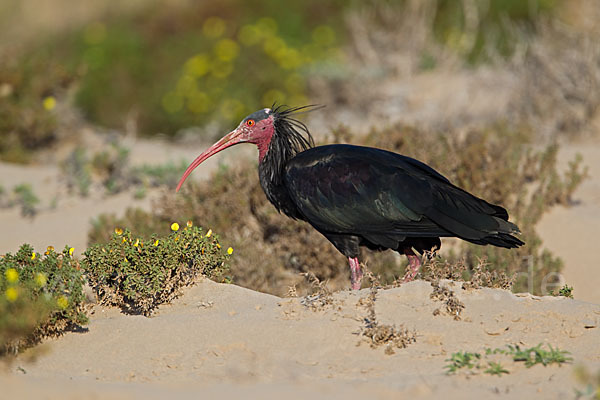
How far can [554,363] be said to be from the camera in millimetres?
4238

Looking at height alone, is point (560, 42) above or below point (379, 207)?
above

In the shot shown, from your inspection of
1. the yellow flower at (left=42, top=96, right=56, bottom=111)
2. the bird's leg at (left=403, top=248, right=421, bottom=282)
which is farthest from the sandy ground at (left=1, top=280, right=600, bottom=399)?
the yellow flower at (left=42, top=96, right=56, bottom=111)

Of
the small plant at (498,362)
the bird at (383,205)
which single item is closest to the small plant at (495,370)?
the small plant at (498,362)

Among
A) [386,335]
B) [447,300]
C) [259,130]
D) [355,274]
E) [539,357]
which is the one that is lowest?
[539,357]

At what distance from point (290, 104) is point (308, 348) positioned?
10.9 m

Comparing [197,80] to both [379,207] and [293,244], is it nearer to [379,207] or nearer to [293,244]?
[293,244]

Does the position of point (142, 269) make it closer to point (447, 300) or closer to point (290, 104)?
point (447, 300)

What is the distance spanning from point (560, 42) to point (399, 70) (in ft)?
13.3

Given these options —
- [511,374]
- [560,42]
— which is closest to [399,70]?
[560,42]

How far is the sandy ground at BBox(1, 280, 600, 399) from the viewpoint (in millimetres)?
3912

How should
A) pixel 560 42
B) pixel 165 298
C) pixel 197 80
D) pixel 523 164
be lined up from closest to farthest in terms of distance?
pixel 165 298 < pixel 523 164 < pixel 560 42 < pixel 197 80

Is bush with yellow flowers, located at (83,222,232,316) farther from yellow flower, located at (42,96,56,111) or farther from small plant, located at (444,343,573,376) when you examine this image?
yellow flower, located at (42,96,56,111)

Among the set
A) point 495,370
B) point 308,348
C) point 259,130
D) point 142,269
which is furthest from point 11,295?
point 259,130

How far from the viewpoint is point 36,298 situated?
4.74 meters
